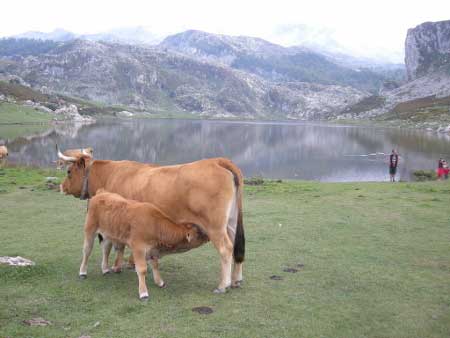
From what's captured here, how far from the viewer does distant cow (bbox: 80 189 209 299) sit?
827cm

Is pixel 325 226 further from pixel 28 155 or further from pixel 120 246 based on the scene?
pixel 28 155

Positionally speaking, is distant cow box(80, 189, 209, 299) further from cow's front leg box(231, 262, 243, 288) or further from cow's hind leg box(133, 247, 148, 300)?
cow's front leg box(231, 262, 243, 288)

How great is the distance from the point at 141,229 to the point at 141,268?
0.68m

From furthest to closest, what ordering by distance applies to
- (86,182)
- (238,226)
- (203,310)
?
(86,182) < (238,226) < (203,310)

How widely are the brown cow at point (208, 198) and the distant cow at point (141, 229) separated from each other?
0.35 metres

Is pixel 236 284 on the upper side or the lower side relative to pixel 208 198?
lower

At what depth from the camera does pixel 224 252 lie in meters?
8.45

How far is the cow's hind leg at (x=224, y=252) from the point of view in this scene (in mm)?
8469

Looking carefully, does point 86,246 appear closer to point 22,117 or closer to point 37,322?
point 37,322

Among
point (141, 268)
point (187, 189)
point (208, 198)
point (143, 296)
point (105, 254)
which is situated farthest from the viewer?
point (105, 254)

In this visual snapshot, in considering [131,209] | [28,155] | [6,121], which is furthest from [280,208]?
[6,121]

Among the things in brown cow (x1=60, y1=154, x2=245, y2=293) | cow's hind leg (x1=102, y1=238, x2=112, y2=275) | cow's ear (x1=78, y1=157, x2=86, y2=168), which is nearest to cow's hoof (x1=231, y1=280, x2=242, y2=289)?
brown cow (x1=60, y1=154, x2=245, y2=293)

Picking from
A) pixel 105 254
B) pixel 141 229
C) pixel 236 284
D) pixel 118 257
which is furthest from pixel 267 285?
pixel 105 254

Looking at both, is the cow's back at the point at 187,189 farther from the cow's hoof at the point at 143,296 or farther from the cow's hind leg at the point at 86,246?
the cow's hoof at the point at 143,296
